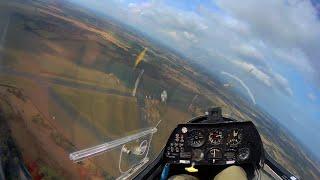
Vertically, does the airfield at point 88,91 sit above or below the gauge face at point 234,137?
below

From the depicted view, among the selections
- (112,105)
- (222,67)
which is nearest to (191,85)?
(222,67)

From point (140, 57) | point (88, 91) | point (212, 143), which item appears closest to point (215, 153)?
point (212, 143)

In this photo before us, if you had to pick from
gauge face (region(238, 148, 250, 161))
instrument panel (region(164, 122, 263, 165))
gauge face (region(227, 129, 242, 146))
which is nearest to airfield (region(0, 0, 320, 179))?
instrument panel (region(164, 122, 263, 165))

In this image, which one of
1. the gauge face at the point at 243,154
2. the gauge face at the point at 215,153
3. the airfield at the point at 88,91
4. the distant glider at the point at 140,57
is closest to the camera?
the gauge face at the point at 243,154

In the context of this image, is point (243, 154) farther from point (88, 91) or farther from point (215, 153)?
point (88, 91)

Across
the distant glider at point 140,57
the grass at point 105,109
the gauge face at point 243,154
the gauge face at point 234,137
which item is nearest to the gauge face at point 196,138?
the gauge face at point 234,137

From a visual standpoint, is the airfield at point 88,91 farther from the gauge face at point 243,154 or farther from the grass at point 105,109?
the gauge face at point 243,154

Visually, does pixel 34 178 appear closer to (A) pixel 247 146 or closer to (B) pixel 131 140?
(B) pixel 131 140

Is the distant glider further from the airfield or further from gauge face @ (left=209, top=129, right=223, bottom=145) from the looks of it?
gauge face @ (left=209, top=129, right=223, bottom=145)
